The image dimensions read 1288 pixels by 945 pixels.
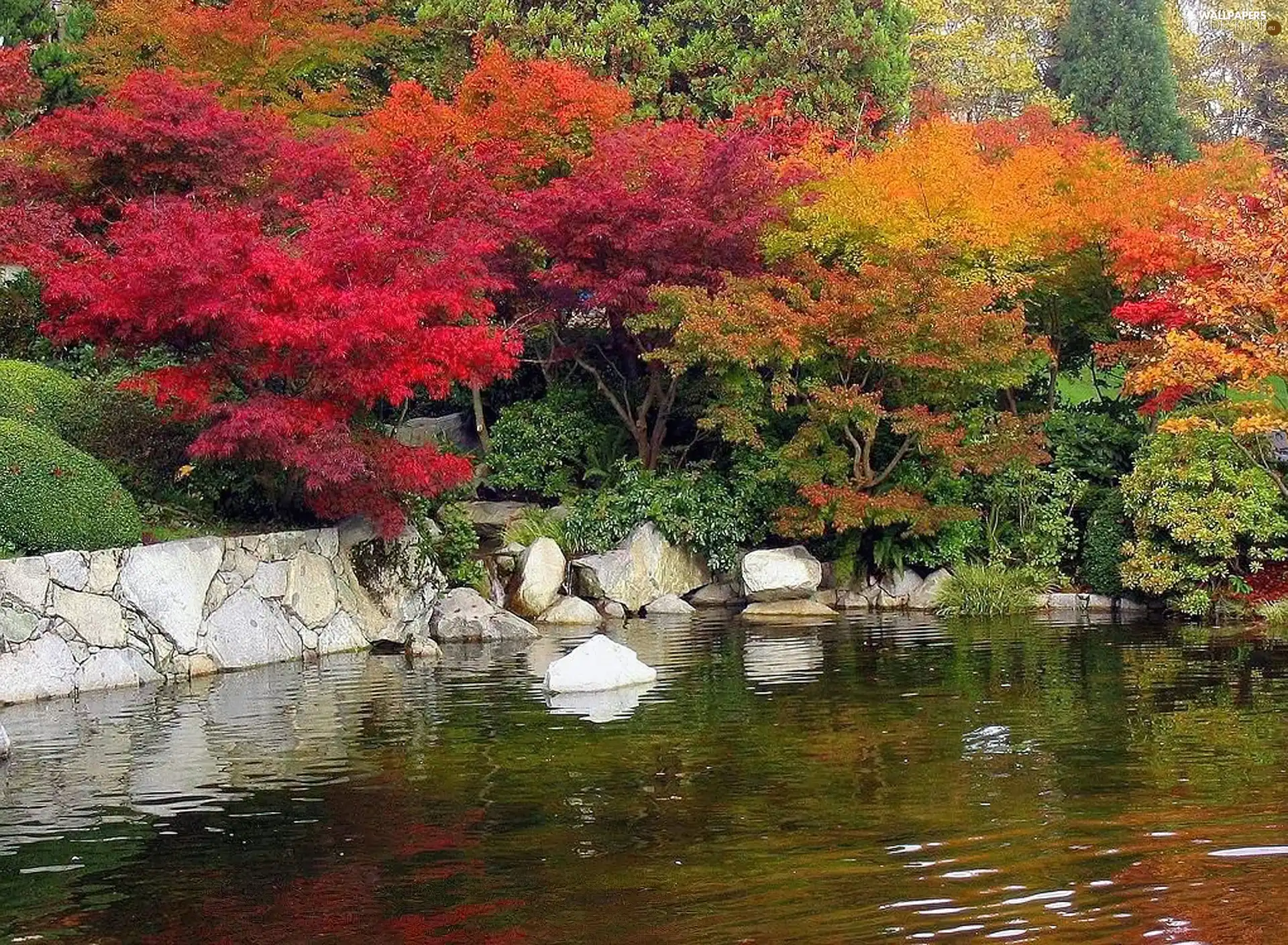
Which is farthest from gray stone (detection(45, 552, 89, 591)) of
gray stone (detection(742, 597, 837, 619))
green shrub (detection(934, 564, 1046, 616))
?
green shrub (detection(934, 564, 1046, 616))

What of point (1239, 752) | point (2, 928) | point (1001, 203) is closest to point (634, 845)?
point (2, 928)

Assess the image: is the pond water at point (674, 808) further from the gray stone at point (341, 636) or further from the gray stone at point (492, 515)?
the gray stone at point (492, 515)

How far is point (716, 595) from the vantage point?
20781 millimetres

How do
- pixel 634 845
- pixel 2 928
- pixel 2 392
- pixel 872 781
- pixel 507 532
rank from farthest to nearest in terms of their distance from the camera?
pixel 507 532
pixel 2 392
pixel 872 781
pixel 634 845
pixel 2 928

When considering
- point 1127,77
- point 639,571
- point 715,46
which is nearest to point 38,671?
point 639,571

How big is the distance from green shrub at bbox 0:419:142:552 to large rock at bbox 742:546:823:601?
25.9 ft

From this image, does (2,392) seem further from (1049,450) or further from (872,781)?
(1049,450)

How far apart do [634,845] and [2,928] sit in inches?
116

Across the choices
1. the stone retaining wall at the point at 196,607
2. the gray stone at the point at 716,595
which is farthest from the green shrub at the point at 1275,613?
the stone retaining wall at the point at 196,607

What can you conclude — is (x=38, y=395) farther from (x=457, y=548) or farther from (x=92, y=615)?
(x=457, y=548)

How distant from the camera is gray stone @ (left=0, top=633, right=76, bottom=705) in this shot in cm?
1358

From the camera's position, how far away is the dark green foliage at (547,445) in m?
22.0

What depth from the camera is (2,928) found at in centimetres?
690

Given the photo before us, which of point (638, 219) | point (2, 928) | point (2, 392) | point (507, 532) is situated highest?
point (638, 219)
